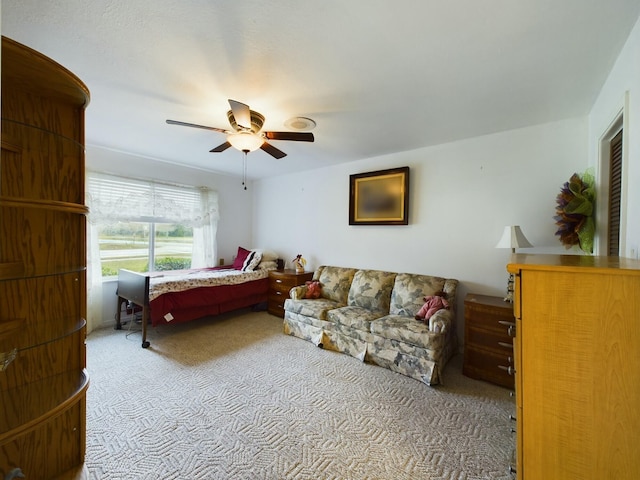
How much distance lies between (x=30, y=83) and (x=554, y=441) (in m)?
2.55

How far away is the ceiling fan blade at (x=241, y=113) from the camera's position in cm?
184

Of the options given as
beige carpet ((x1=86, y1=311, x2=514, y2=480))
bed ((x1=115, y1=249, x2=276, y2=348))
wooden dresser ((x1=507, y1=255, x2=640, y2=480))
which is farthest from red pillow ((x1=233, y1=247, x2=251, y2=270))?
wooden dresser ((x1=507, y1=255, x2=640, y2=480))

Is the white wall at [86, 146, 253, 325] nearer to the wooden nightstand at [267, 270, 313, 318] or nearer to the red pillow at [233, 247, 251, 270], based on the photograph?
the red pillow at [233, 247, 251, 270]

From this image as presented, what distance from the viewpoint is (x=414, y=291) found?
3.12 metres

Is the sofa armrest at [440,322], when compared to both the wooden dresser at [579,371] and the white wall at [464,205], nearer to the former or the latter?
the white wall at [464,205]

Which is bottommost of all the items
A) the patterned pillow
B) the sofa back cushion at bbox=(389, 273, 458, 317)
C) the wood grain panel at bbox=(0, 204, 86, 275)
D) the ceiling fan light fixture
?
the sofa back cushion at bbox=(389, 273, 458, 317)

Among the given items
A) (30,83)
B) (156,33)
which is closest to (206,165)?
(156,33)

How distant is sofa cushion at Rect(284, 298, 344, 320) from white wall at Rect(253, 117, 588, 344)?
794 mm

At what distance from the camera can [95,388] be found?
2.27m

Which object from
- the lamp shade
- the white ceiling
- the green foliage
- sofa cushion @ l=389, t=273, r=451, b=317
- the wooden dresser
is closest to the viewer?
the wooden dresser

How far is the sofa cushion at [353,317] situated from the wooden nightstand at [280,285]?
110cm

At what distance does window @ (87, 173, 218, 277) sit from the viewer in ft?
12.0

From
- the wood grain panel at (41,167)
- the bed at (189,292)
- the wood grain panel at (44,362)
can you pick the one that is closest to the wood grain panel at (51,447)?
the wood grain panel at (44,362)

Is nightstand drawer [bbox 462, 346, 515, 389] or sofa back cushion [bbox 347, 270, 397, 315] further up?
sofa back cushion [bbox 347, 270, 397, 315]
